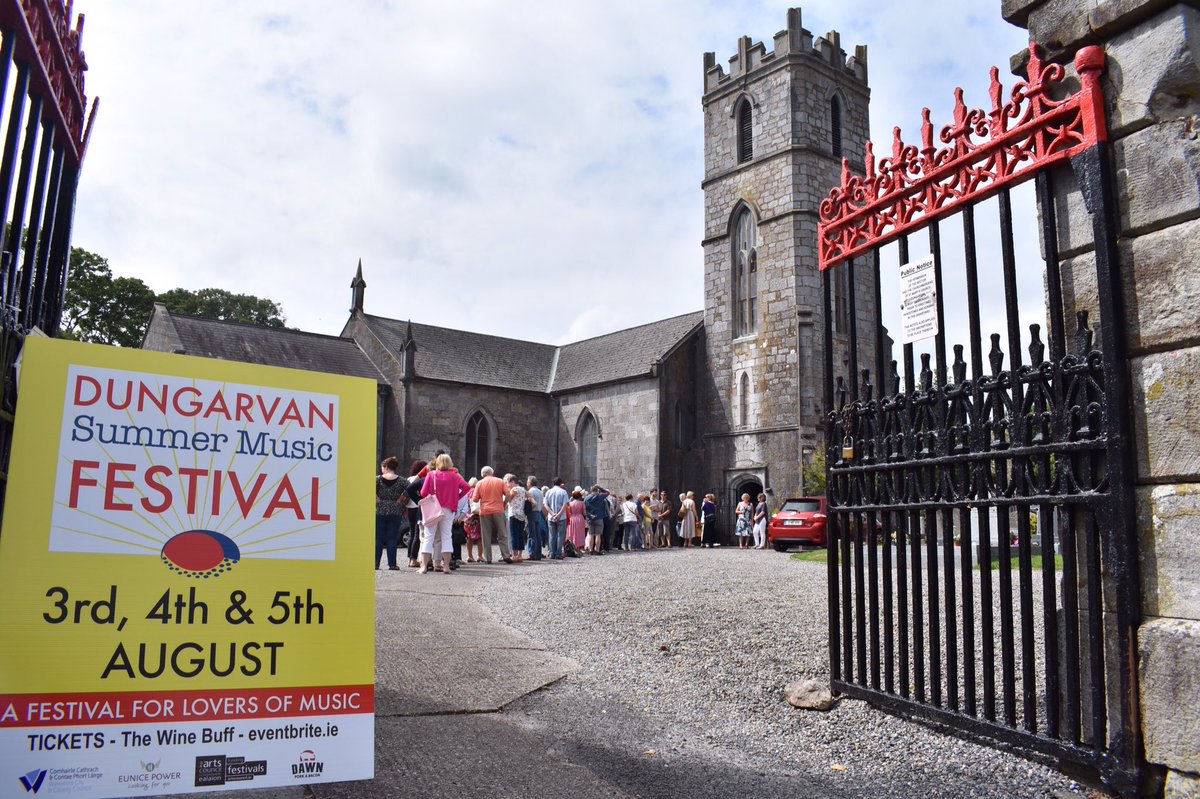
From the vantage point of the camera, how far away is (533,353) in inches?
1495

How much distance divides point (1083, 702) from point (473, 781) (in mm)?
2766

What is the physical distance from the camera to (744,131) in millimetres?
31484

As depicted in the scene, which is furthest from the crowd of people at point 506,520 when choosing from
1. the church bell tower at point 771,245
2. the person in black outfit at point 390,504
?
the church bell tower at point 771,245

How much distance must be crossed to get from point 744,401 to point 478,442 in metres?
10.3

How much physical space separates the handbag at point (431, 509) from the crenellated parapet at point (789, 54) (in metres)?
23.1

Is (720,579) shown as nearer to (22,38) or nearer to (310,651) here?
(310,651)

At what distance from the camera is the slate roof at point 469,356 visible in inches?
1319

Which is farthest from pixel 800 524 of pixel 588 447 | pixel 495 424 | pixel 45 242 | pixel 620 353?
pixel 45 242

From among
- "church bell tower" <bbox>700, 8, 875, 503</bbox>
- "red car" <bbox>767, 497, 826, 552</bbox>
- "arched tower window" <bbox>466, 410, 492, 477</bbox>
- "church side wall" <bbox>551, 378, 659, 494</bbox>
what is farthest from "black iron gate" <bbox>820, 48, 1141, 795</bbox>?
"arched tower window" <bbox>466, 410, 492, 477</bbox>

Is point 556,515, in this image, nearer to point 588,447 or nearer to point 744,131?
point 588,447

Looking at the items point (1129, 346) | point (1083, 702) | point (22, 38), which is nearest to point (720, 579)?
point (1083, 702)

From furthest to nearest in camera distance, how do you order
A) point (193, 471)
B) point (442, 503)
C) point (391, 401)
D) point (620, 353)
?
point (620, 353) < point (391, 401) < point (442, 503) < point (193, 471)

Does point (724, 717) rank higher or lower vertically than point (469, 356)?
lower

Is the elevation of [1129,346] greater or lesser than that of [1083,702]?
greater
